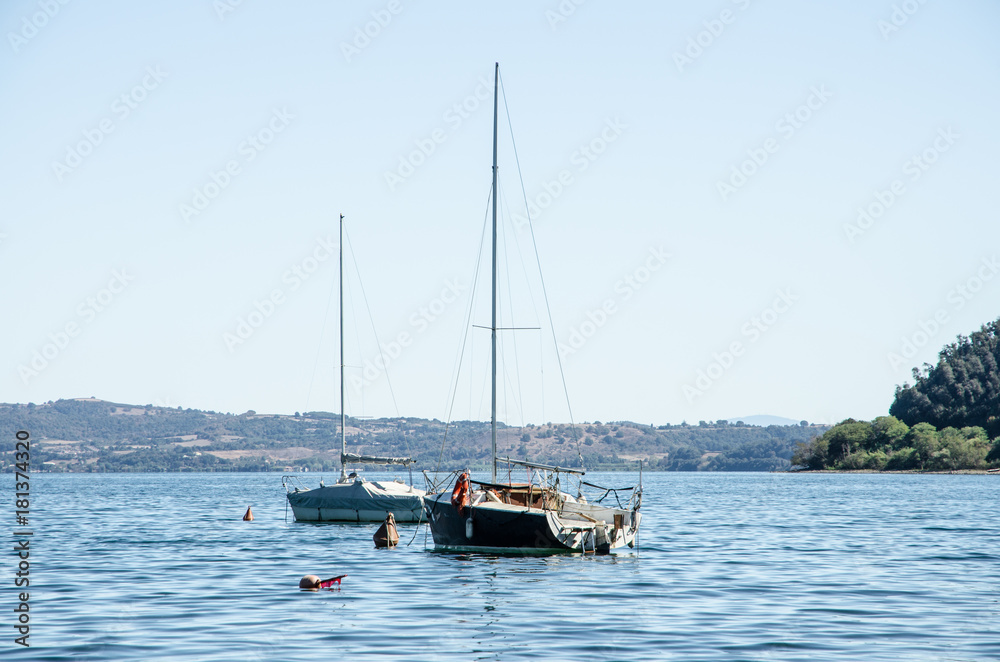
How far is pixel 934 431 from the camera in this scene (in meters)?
179

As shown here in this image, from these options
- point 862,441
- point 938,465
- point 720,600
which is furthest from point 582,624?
point 862,441

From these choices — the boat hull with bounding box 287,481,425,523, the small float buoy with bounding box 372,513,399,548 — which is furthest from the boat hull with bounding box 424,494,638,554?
the boat hull with bounding box 287,481,425,523

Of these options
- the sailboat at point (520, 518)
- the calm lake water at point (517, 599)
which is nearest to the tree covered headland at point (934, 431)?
the calm lake water at point (517, 599)

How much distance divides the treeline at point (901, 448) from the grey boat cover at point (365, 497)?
5210 inches

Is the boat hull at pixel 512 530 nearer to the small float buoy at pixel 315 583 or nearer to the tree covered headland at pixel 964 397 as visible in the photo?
the small float buoy at pixel 315 583

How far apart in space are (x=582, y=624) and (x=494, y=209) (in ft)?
75.6

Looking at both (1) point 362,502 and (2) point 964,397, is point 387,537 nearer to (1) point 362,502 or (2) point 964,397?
(1) point 362,502

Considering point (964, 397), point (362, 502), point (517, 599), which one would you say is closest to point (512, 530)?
point (517, 599)

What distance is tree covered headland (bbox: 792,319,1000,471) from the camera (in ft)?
560

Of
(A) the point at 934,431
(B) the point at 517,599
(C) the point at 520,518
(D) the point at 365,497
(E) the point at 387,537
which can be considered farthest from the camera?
(A) the point at 934,431

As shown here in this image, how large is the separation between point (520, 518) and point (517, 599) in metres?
8.45

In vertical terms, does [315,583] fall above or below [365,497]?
below

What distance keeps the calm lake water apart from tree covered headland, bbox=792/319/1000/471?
131605 mm

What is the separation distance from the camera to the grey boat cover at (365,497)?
54.4 meters
